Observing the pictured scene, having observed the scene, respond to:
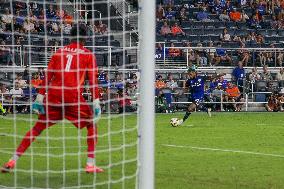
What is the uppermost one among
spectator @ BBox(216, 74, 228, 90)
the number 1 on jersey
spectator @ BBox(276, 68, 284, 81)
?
the number 1 on jersey

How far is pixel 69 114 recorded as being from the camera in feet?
37.8

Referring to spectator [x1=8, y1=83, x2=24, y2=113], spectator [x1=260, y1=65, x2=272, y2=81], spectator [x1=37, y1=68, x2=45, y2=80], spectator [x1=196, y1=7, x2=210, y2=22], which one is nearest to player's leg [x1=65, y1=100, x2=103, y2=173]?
spectator [x1=8, y1=83, x2=24, y2=113]

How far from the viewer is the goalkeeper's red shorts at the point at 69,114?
11.4 meters

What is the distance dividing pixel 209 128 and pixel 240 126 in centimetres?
140

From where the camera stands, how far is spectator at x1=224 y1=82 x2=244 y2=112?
3203cm

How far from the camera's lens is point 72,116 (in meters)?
11.5

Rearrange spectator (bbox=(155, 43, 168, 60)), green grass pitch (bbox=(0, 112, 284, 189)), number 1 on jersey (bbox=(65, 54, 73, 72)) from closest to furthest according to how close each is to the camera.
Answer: green grass pitch (bbox=(0, 112, 284, 189))
number 1 on jersey (bbox=(65, 54, 73, 72))
spectator (bbox=(155, 43, 168, 60))

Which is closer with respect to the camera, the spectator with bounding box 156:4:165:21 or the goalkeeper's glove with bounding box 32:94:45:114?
the goalkeeper's glove with bounding box 32:94:45:114

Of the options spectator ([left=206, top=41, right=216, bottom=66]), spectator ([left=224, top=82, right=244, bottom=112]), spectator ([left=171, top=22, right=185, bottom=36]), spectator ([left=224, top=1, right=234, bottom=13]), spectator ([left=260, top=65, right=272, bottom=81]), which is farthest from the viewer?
spectator ([left=224, top=1, right=234, bottom=13])

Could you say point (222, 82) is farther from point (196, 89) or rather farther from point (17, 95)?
point (17, 95)

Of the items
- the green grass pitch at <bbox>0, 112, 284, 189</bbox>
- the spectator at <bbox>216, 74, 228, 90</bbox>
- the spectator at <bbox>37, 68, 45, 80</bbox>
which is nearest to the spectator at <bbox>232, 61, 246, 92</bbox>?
the spectator at <bbox>216, 74, 228, 90</bbox>

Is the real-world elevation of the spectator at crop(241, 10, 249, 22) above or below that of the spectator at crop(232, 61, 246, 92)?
above

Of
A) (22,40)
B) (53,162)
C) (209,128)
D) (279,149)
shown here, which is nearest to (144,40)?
(53,162)

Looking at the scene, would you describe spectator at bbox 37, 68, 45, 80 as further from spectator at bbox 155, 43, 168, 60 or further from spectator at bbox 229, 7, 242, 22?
spectator at bbox 229, 7, 242, 22
